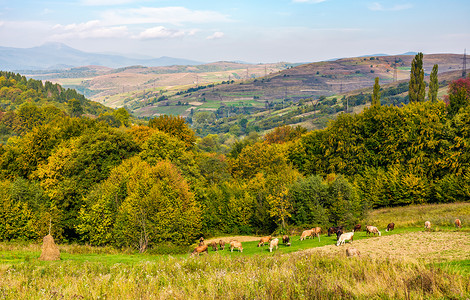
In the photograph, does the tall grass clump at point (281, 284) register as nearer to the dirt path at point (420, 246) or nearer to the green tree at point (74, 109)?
the dirt path at point (420, 246)

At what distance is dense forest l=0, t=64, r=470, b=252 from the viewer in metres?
42.3

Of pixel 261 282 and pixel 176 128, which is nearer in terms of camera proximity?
pixel 261 282

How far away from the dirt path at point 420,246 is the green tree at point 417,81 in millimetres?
80110

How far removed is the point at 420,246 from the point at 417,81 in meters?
86.5

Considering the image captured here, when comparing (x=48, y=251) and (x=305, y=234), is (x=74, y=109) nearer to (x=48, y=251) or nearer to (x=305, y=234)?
(x=305, y=234)

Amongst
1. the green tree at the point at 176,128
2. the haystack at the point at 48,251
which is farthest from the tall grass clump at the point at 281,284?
the green tree at the point at 176,128

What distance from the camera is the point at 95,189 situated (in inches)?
1822

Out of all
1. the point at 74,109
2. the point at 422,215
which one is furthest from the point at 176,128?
the point at 74,109

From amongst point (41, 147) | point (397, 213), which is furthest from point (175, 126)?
point (397, 213)

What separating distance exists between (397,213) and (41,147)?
5351 cm

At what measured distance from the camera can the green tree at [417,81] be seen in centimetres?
9807

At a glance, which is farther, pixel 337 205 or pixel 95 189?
pixel 337 205

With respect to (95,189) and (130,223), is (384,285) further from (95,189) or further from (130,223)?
(95,189)

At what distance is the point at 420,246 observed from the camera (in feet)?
81.1
